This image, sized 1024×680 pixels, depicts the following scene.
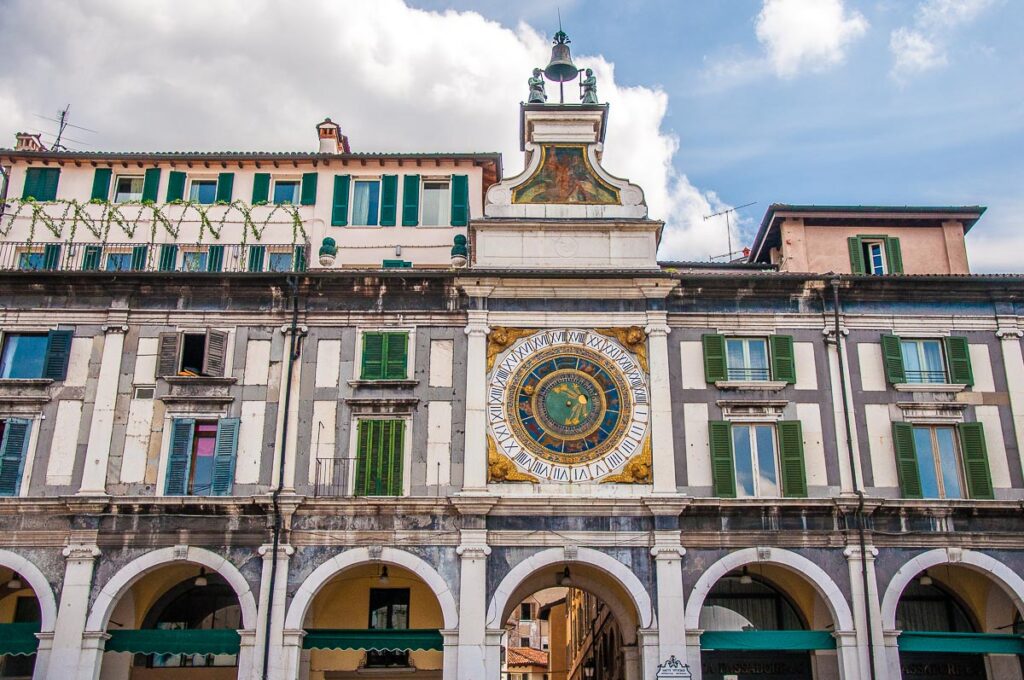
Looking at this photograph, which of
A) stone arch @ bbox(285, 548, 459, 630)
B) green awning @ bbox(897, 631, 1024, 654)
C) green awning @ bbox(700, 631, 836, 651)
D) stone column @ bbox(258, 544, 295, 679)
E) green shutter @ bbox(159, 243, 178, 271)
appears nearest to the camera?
stone column @ bbox(258, 544, 295, 679)

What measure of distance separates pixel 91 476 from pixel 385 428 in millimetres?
8239

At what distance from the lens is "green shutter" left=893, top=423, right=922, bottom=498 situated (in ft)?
94.5

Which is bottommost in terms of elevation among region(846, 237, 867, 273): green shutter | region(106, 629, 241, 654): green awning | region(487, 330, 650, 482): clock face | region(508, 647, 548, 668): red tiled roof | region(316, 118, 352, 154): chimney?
region(106, 629, 241, 654): green awning

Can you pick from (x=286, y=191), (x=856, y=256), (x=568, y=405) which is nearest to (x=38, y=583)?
(x=286, y=191)

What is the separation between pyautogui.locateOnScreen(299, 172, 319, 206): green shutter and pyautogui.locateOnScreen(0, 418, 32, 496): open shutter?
11504mm

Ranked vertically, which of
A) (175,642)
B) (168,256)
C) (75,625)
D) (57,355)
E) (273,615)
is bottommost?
(175,642)

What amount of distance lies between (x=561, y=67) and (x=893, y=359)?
1448 cm

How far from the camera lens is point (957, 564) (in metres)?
28.4

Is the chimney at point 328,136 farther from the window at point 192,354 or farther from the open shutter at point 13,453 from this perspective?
the open shutter at point 13,453

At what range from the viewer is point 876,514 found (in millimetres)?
Answer: 28531

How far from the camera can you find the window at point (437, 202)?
3538cm

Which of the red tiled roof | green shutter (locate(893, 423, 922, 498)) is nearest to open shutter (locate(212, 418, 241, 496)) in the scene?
green shutter (locate(893, 423, 922, 498))

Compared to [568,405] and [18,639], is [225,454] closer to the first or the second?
[18,639]

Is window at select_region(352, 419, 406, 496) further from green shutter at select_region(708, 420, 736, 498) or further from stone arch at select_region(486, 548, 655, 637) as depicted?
green shutter at select_region(708, 420, 736, 498)
